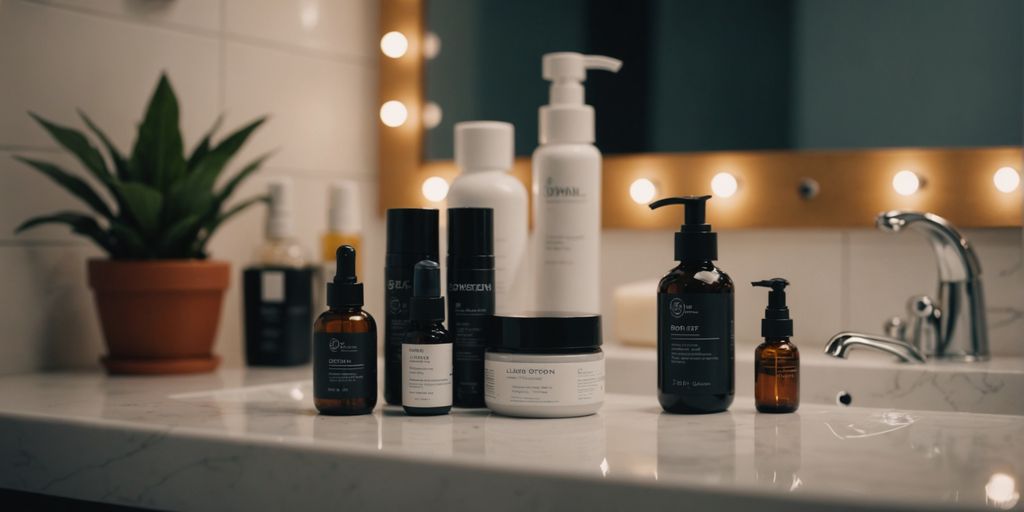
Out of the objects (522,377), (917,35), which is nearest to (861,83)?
(917,35)

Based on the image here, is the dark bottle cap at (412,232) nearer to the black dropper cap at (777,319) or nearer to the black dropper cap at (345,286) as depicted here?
the black dropper cap at (345,286)

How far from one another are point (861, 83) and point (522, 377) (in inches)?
27.0

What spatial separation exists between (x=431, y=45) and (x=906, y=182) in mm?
670

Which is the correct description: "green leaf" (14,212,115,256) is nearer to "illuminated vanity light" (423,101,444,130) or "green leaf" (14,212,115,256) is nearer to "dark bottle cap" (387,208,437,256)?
"dark bottle cap" (387,208,437,256)

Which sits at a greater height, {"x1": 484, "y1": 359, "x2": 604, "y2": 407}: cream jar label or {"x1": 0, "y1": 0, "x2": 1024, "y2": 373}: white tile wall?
{"x1": 0, "y1": 0, "x2": 1024, "y2": 373}: white tile wall

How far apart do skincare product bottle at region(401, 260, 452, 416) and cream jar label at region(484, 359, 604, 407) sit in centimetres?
4


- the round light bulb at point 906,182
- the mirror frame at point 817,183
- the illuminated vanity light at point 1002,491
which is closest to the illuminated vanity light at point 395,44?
the mirror frame at point 817,183

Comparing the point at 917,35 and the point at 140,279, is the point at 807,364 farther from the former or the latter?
the point at 140,279

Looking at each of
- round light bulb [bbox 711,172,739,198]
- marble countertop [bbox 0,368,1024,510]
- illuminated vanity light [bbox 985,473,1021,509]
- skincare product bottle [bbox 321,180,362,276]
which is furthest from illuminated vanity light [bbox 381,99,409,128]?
illuminated vanity light [bbox 985,473,1021,509]

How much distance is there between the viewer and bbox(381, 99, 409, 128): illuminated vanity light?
1.51m

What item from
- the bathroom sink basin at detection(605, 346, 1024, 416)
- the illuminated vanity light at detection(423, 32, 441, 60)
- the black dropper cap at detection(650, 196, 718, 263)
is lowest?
the bathroom sink basin at detection(605, 346, 1024, 416)

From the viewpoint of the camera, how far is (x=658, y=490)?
562 mm

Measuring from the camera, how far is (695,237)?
2.58ft

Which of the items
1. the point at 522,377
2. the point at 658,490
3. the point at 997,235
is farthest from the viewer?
the point at 997,235
